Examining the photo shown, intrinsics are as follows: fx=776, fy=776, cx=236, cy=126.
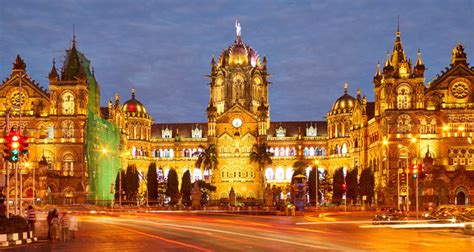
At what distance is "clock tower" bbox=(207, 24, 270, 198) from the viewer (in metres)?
156

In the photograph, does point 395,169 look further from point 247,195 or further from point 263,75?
point 263,75

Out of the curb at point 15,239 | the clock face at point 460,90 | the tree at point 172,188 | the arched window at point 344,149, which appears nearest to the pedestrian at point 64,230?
the curb at point 15,239

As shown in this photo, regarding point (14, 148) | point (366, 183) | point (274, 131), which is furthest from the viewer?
point (274, 131)

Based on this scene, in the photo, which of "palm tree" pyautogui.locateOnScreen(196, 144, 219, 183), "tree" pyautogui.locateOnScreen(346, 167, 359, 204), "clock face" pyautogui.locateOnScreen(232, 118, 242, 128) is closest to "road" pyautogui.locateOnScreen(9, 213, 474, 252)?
"tree" pyautogui.locateOnScreen(346, 167, 359, 204)

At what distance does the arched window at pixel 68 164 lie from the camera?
125m

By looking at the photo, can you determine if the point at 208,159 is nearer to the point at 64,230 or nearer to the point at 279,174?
the point at 279,174

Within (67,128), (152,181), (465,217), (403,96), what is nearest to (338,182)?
(403,96)

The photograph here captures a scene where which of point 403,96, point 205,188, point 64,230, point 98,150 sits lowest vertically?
point 205,188

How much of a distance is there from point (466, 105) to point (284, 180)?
52.8 meters

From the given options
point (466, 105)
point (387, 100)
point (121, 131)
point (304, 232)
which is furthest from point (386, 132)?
point (304, 232)

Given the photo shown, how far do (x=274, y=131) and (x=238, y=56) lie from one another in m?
18.7

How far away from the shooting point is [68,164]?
414 ft

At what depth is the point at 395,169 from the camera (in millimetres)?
118125

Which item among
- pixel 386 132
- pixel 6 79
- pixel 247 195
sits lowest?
pixel 247 195
